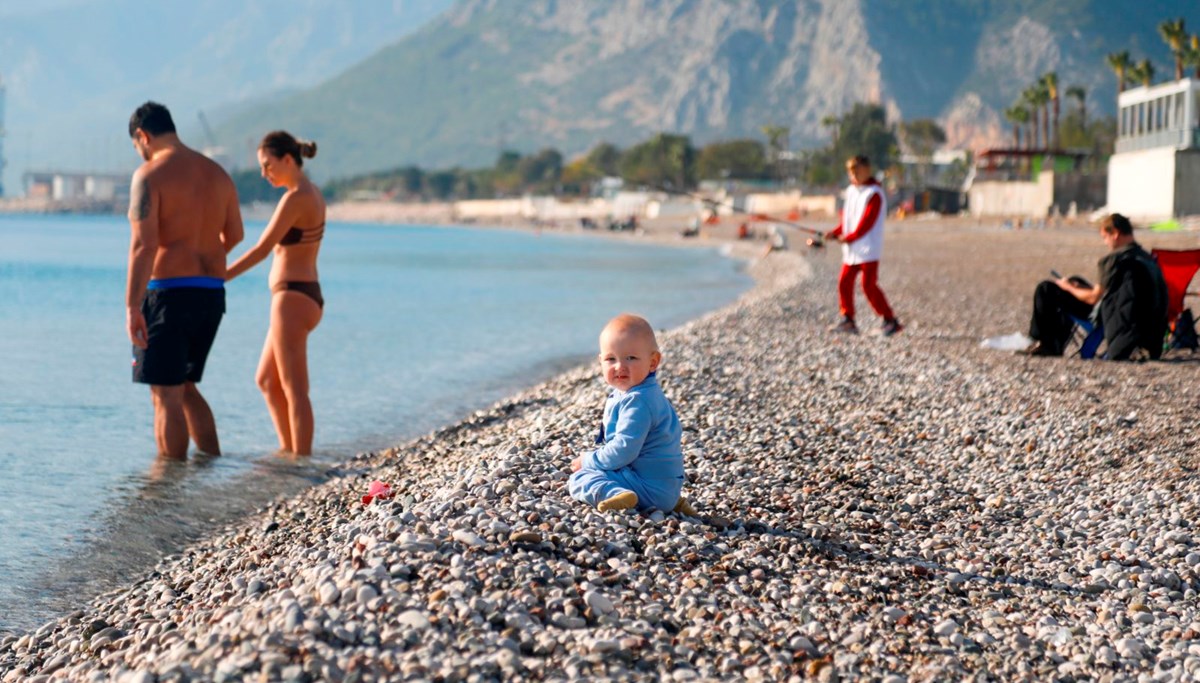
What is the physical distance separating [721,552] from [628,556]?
40 cm

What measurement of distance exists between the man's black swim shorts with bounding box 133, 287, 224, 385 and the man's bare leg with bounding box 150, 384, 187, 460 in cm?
16

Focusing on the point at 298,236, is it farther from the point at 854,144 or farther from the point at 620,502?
the point at 854,144

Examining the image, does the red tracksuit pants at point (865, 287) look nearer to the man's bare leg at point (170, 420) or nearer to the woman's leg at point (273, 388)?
the woman's leg at point (273, 388)

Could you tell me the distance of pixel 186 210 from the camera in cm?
721

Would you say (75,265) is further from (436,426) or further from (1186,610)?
(1186,610)

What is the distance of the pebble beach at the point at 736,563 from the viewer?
348 centimetres

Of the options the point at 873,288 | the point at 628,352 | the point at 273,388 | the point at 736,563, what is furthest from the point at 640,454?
the point at 873,288

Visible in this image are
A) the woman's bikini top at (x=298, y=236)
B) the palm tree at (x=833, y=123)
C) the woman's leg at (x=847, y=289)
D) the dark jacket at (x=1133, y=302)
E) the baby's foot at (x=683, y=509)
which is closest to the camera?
the baby's foot at (x=683, y=509)

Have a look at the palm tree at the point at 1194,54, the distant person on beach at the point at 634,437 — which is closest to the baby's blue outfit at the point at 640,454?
the distant person on beach at the point at 634,437

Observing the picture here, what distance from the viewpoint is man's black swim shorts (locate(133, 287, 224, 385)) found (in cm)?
717

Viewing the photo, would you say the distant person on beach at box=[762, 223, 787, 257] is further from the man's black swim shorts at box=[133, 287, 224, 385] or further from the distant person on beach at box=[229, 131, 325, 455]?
the man's black swim shorts at box=[133, 287, 224, 385]

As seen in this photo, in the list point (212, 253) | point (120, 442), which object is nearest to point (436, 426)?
point (120, 442)

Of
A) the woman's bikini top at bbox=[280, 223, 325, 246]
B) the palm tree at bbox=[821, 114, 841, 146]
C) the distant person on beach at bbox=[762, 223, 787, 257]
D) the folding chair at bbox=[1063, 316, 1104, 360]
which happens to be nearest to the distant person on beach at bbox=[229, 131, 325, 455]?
the woman's bikini top at bbox=[280, 223, 325, 246]

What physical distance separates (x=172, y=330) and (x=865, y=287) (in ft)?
23.5
